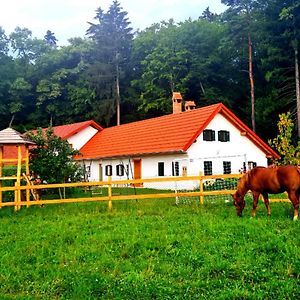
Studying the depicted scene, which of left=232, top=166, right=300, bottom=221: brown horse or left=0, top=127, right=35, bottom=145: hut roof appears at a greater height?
left=0, top=127, right=35, bottom=145: hut roof

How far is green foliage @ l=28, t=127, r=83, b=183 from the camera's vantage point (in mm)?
17266

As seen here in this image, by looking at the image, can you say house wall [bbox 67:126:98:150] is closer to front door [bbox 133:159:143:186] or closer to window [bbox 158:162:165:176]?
front door [bbox 133:159:143:186]

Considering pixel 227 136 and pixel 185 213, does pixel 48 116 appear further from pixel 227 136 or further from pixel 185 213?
pixel 185 213

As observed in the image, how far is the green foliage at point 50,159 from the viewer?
17266mm

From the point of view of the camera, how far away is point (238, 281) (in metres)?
6.26

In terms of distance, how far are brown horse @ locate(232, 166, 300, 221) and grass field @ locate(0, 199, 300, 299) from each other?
1.50ft

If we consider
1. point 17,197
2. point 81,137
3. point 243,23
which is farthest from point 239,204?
point 243,23

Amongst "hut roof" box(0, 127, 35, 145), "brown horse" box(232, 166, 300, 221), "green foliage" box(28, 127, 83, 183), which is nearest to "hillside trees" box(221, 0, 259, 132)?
"green foliage" box(28, 127, 83, 183)

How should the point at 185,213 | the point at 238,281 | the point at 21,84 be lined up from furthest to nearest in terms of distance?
the point at 21,84 → the point at 185,213 → the point at 238,281

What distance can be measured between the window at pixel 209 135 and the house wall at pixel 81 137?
13679 millimetres

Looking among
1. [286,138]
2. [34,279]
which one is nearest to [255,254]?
[34,279]

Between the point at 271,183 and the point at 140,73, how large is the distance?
4005cm

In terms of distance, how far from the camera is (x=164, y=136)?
2642 cm

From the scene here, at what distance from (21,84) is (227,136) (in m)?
29.7
